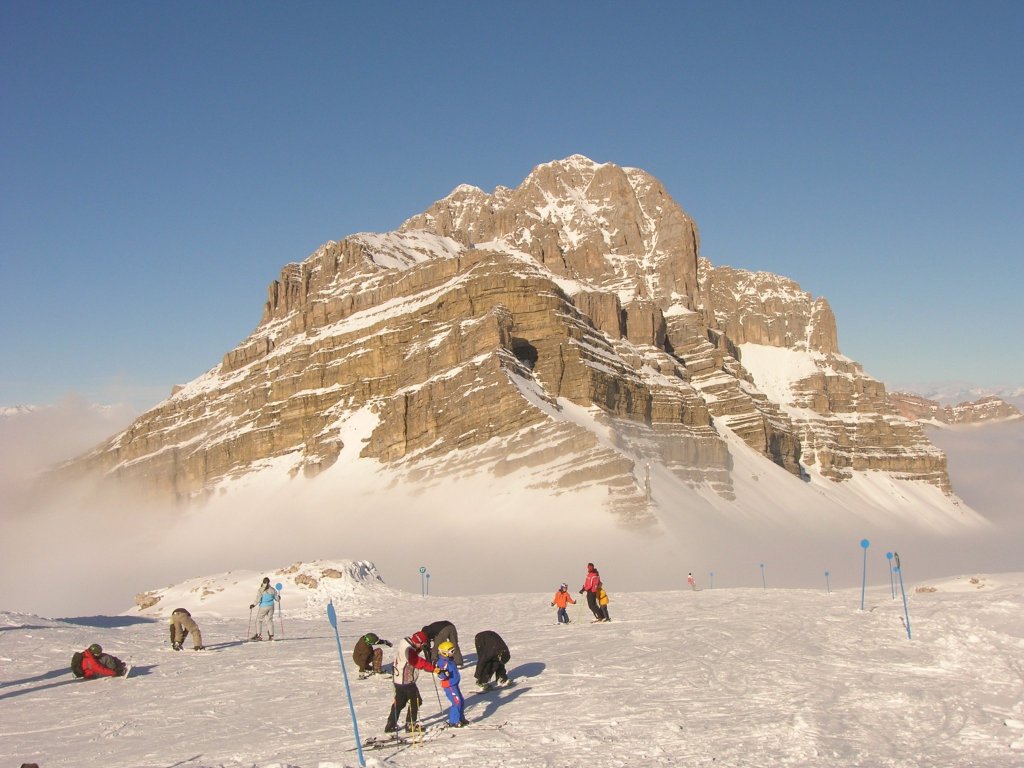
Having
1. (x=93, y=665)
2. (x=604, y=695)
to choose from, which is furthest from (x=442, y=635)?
(x=93, y=665)

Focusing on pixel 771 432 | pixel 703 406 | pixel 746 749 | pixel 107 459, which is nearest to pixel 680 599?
pixel 746 749

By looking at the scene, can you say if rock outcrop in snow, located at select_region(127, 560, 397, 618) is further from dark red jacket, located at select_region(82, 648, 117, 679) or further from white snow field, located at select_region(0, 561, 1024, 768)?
dark red jacket, located at select_region(82, 648, 117, 679)

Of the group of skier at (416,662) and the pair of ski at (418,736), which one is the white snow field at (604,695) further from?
the group of skier at (416,662)

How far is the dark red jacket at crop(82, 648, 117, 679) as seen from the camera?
20.2 m

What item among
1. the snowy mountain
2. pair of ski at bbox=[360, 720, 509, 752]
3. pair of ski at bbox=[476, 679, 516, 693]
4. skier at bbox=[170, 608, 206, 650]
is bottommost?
pair of ski at bbox=[360, 720, 509, 752]

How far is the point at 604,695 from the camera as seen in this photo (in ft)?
53.2

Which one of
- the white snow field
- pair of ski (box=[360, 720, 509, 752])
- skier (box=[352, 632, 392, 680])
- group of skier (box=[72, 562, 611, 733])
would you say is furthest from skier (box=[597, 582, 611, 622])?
pair of ski (box=[360, 720, 509, 752])

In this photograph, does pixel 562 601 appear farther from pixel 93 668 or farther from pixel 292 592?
pixel 292 592

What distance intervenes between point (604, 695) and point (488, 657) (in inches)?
96.4

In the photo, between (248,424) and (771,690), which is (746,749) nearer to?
(771,690)

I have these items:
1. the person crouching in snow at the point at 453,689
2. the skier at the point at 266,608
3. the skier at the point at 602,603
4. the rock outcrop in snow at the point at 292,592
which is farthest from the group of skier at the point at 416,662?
the rock outcrop in snow at the point at 292,592

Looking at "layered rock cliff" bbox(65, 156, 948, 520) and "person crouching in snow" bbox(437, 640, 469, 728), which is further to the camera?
"layered rock cliff" bbox(65, 156, 948, 520)

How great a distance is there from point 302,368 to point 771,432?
10487 centimetres

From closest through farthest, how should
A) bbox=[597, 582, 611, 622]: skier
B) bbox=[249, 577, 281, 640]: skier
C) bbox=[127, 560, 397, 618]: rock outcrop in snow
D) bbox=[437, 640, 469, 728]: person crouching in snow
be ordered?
bbox=[437, 640, 469, 728]: person crouching in snow < bbox=[249, 577, 281, 640]: skier < bbox=[597, 582, 611, 622]: skier < bbox=[127, 560, 397, 618]: rock outcrop in snow
